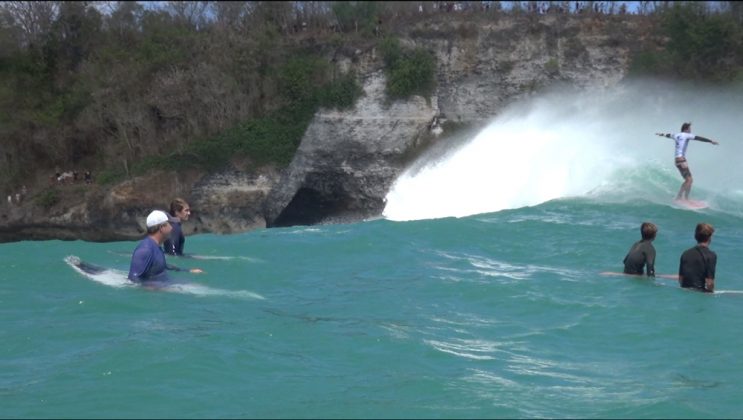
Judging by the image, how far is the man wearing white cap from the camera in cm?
1166

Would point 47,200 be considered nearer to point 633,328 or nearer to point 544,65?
point 544,65

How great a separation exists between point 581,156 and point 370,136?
9.40 metres

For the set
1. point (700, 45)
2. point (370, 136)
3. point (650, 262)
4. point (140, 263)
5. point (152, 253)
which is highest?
point (700, 45)

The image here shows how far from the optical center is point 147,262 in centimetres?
1188

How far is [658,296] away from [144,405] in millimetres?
7042

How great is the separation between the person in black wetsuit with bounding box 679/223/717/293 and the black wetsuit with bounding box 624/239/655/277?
638 mm

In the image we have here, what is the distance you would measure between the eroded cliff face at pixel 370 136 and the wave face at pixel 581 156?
1.20 m

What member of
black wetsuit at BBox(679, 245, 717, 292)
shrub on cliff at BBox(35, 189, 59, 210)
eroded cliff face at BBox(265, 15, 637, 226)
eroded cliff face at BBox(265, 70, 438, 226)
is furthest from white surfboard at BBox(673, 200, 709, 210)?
shrub on cliff at BBox(35, 189, 59, 210)

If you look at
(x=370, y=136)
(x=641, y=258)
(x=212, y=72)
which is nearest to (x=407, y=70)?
(x=370, y=136)

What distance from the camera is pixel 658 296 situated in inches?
481

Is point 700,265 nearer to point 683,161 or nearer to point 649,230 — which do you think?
point 649,230

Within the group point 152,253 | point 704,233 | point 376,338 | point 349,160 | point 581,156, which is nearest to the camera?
point 376,338

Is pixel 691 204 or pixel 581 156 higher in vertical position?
pixel 581 156

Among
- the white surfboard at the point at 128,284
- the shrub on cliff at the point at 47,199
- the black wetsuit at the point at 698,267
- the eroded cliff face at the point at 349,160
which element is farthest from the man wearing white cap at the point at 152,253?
the shrub on cliff at the point at 47,199
